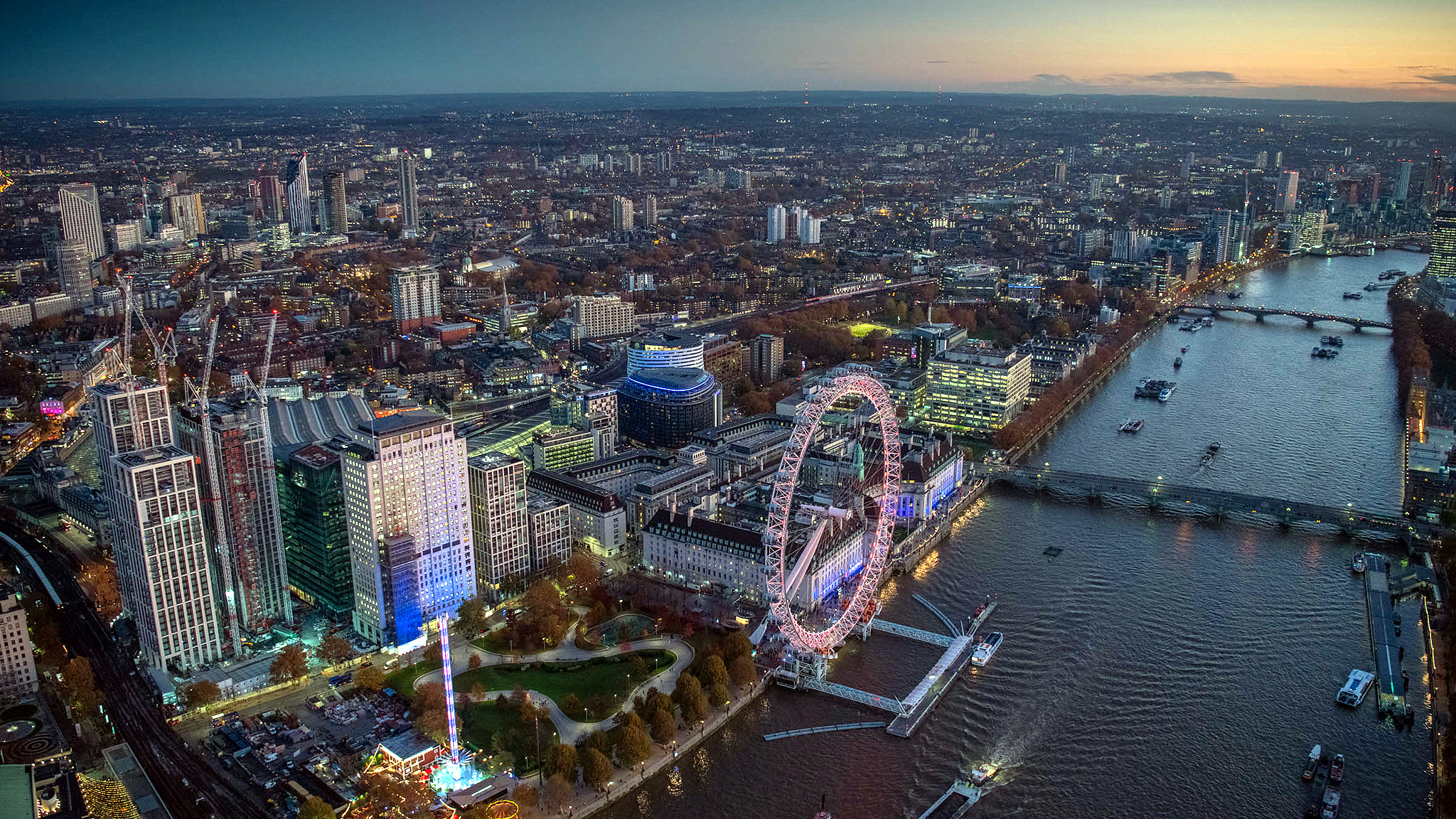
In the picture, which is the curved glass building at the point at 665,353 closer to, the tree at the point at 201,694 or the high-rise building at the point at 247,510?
the high-rise building at the point at 247,510

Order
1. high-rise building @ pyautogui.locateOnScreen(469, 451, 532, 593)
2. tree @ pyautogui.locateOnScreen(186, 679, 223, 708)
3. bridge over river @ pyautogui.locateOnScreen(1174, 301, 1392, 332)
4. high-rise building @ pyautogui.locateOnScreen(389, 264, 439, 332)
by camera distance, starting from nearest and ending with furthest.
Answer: tree @ pyautogui.locateOnScreen(186, 679, 223, 708) < high-rise building @ pyautogui.locateOnScreen(469, 451, 532, 593) < high-rise building @ pyautogui.locateOnScreen(389, 264, 439, 332) < bridge over river @ pyautogui.locateOnScreen(1174, 301, 1392, 332)

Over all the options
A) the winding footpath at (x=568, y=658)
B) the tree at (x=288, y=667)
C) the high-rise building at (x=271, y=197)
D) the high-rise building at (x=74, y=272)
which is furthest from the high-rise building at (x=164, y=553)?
the high-rise building at (x=271, y=197)

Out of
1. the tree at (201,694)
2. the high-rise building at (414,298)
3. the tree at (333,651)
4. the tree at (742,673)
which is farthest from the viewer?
the high-rise building at (414,298)

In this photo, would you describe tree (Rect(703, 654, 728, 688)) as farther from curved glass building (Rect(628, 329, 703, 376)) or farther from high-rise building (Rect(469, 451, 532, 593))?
curved glass building (Rect(628, 329, 703, 376))

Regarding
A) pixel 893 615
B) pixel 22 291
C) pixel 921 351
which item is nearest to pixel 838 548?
pixel 893 615

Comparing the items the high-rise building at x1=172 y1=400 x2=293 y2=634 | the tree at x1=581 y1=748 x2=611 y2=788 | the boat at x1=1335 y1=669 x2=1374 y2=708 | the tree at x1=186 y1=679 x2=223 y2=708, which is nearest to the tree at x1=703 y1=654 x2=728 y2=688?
the tree at x1=581 y1=748 x2=611 y2=788

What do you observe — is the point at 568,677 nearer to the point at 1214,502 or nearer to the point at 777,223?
the point at 1214,502

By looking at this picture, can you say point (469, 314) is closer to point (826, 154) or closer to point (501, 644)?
point (501, 644)
